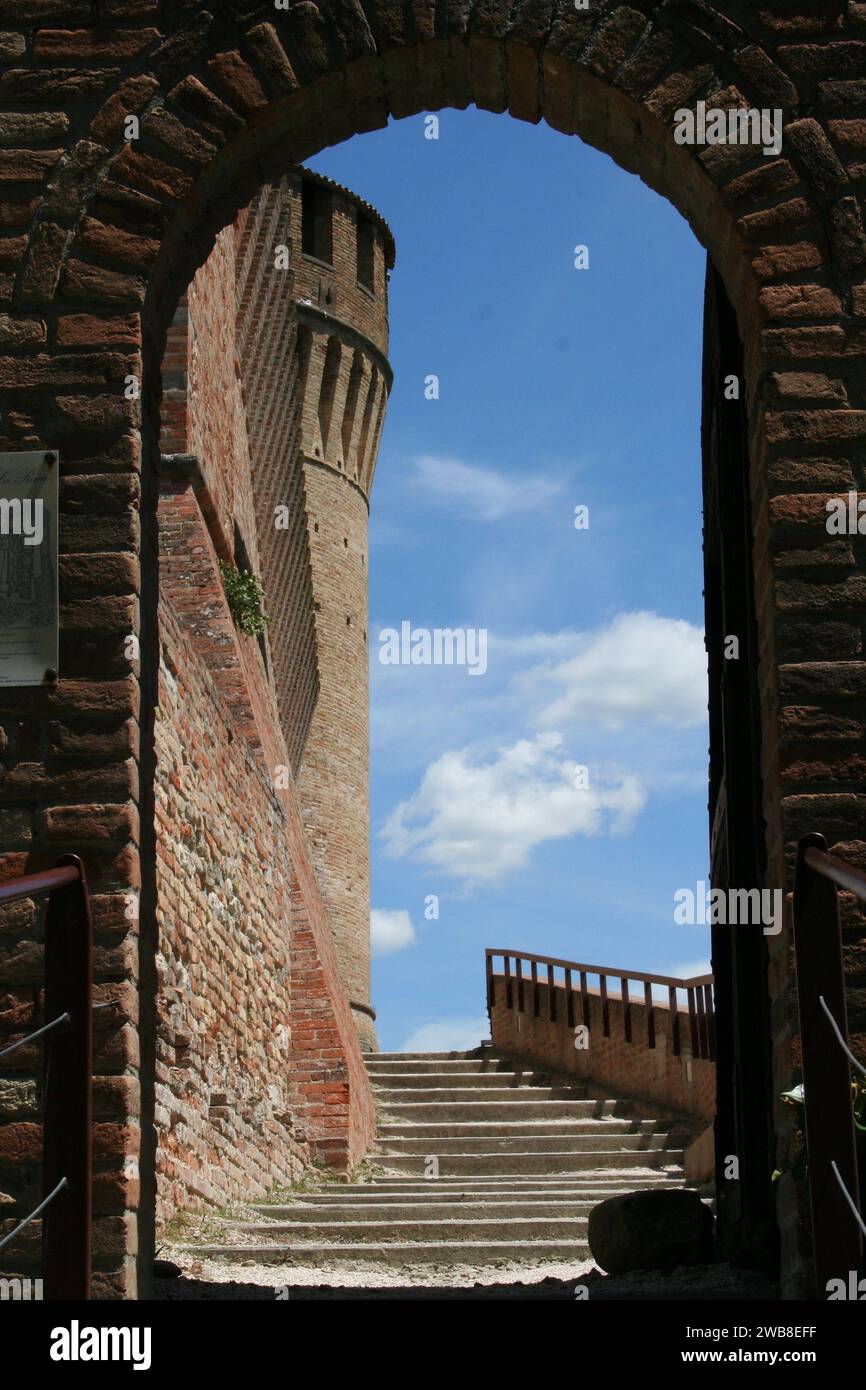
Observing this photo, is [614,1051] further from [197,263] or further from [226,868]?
[197,263]

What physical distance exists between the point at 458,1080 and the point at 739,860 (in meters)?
10.6

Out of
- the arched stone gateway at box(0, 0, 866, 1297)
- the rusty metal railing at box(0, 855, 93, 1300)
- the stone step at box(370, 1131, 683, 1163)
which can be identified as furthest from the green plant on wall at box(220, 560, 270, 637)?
the rusty metal railing at box(0, 855, 93, 1300)

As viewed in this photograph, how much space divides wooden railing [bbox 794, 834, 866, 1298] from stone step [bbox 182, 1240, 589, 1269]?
431 cm

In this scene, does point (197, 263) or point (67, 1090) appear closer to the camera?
point (67, 1090)

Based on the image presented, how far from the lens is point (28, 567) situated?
14.8ft

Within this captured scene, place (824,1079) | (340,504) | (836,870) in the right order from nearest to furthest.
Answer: (836,870) → (824,1079) → (340,504)

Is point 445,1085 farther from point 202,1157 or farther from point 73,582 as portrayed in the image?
point 73,582

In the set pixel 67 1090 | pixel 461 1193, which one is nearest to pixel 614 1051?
pixel 461 1193

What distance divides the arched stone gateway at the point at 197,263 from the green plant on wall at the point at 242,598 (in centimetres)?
672

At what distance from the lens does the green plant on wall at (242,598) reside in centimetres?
1171

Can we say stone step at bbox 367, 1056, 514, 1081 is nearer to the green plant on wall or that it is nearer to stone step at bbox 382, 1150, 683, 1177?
stone step at bbox 382, 1150, 683, 1177

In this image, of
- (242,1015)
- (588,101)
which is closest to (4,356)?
(588,101)

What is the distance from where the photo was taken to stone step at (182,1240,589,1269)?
7.54 meters

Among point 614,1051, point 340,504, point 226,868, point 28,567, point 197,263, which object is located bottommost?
point 614,1051
